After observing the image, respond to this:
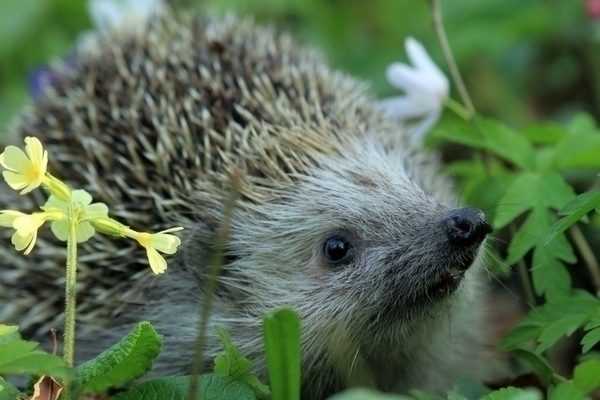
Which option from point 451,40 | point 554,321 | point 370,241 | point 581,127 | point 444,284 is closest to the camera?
point 554,321

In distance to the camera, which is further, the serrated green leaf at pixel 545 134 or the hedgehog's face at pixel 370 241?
the serrated green leaf at pixel 545 134

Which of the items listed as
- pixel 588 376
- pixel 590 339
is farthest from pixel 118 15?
pixel 588 376

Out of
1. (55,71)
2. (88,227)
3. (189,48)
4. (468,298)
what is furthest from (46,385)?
(55,71)

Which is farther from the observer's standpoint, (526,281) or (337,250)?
(526,281)

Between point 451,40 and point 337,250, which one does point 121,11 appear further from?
point 337,250

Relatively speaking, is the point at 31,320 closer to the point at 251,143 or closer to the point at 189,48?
the point at 251,143

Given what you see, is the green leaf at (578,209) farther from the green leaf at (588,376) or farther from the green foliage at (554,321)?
the green leaf at (588,376)

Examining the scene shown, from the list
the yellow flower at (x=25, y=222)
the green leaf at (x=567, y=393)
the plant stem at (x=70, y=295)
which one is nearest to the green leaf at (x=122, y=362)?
the plant stem at (x=70, y=295)
